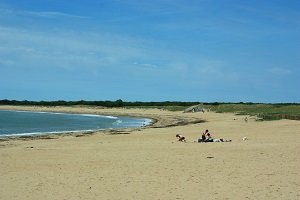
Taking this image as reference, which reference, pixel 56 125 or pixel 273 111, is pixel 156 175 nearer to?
pixel 56 125

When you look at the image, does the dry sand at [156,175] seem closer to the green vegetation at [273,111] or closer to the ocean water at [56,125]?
the ocean water at [56,125]

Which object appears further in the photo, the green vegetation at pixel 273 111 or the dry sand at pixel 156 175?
the green vegetation at pixel 273 111

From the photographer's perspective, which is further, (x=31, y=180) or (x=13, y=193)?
(x=31, y=180)

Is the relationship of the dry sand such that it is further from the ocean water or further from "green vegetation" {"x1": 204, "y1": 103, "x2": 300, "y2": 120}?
"green vegetation" {"x1": 204, "y1": 103, "x2": 300, "y2": 120}

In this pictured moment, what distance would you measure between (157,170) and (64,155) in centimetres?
627

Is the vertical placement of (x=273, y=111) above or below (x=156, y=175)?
above

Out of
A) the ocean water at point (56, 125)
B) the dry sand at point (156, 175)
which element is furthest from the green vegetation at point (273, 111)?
the dry sand at point (156, 175)

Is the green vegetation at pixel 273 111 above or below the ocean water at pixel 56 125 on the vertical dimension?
above

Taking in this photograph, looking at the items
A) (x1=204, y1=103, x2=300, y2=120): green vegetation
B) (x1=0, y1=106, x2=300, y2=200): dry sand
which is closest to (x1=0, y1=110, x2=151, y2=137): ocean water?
(x1=204, y1=103, x2=300, y2=120): green vegetation

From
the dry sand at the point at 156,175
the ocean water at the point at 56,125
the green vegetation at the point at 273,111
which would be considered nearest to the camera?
the dry sand at the point at 156,175

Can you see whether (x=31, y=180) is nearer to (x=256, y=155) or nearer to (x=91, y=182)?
(x=91, y=182)

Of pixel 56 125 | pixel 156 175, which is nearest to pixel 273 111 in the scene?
pixel 56 125

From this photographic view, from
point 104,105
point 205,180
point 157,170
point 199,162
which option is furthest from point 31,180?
point 104,105

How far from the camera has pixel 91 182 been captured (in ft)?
40.2
